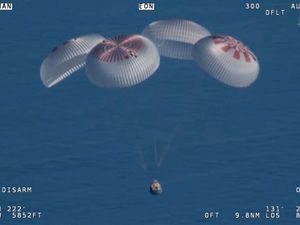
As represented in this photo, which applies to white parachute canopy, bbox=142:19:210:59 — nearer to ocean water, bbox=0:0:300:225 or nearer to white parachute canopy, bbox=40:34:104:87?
white parachute canopy, bbox=40:34:104:87

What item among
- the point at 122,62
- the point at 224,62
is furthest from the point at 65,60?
the point at 224,62

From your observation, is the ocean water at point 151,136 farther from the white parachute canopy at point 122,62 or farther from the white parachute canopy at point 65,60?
the white parachute canopy at point 122,62

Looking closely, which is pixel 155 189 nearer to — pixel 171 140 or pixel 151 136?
pixel 151 136

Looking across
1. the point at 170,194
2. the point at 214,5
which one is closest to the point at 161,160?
the point at 170,194

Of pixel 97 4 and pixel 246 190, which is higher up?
pixel 97 4

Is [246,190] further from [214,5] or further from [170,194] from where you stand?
[214,5]
